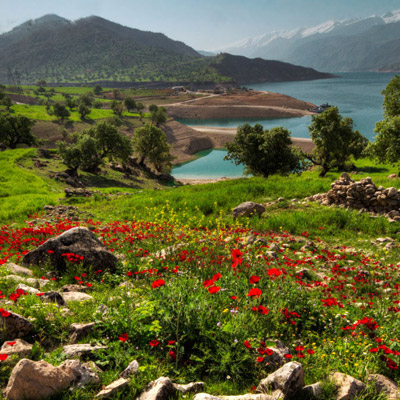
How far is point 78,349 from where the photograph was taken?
4754 millimetres

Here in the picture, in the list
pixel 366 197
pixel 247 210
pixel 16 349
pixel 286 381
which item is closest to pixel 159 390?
pixel 286 381

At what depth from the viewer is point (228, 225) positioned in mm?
15055

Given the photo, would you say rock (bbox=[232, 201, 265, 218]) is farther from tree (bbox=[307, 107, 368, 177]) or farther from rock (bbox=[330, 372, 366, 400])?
tree (bbox=[307, 107, 368, 177])

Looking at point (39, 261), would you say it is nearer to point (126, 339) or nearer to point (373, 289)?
point (126, 339)

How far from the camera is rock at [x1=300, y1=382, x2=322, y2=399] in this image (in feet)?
13.9

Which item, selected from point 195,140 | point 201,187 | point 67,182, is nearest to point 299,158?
point 201,187

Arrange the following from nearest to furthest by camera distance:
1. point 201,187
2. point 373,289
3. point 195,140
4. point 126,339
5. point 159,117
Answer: point 126,339 < point 373,289 < point 201,187 < point 195,140 < point 159,117

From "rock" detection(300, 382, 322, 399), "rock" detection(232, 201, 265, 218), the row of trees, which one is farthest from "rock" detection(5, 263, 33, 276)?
the row of trees

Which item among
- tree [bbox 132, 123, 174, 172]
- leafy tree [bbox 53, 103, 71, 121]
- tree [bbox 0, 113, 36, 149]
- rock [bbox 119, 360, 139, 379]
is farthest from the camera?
leafy tree [bbox 53, 103, 71, 121]

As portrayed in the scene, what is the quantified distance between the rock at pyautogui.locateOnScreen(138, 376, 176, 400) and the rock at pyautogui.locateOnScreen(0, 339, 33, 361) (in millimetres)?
2009

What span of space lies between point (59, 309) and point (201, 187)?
1903 centimetres

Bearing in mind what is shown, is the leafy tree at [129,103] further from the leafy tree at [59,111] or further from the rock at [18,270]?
the rock at [18,270]

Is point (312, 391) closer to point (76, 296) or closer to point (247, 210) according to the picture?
point (76, 296)

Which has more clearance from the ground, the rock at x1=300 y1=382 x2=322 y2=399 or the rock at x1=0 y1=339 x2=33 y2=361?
the rock at x1=0 y1=339 x2=33 y2=361
